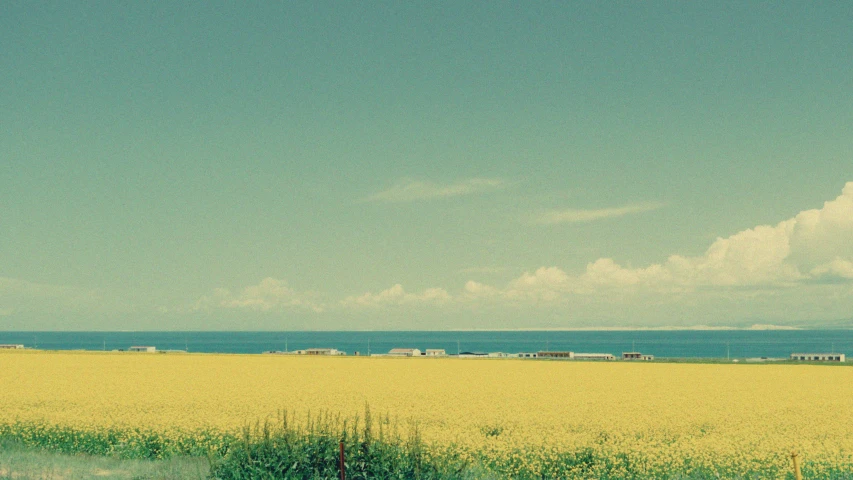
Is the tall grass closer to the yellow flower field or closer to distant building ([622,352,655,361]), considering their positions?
the yellow flower field

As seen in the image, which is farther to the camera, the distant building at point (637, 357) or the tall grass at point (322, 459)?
the distant building at point (637, 357)

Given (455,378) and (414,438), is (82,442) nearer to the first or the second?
(414,438)

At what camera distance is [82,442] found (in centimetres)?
2514

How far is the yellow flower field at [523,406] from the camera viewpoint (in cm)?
2309

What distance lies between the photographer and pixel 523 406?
33.6 m

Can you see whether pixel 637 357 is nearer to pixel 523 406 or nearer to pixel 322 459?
pixel 523 406

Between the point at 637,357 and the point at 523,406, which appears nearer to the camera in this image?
the point at 523,406

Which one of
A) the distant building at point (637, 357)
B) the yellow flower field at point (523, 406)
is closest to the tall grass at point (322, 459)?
the yellow flower field at point (523, 406)

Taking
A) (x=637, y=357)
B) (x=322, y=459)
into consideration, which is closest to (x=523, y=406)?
(x=322, y=459)

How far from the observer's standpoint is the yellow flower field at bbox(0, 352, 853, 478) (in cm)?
2309

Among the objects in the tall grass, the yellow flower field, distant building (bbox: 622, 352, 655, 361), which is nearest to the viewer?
the tall grass

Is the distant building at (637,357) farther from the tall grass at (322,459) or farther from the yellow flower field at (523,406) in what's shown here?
the tall grass at (322,459)

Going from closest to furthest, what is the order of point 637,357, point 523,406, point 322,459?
point 322,459 → point 523,406 → point 637,357

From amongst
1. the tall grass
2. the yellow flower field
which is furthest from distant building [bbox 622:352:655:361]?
the tall grass
